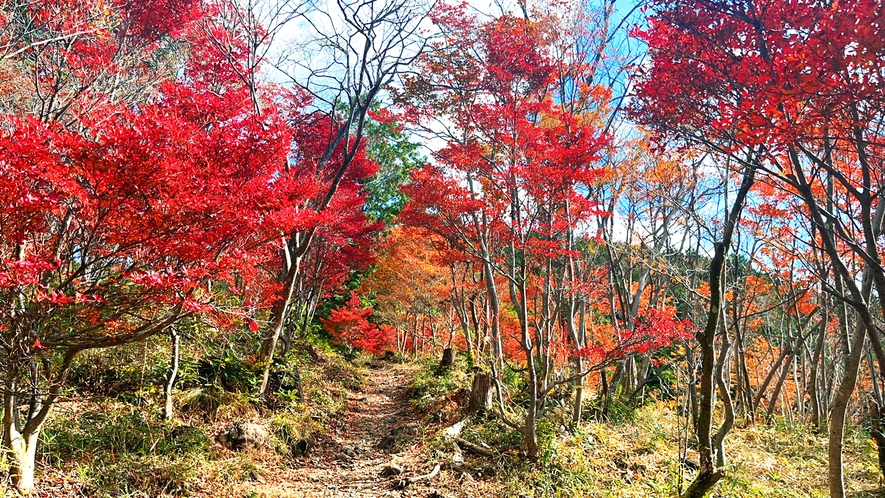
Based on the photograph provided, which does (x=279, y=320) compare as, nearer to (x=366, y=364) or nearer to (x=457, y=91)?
(x=457, y=91)

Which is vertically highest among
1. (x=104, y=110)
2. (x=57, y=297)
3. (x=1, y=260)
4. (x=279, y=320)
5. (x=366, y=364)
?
(x=104, y=110)

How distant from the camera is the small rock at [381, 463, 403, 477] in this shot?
6098mm

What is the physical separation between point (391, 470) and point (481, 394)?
2508 mm

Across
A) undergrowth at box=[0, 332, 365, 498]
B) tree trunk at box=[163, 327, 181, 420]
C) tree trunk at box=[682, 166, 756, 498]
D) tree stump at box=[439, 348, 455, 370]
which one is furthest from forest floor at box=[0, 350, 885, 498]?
tree stump at box=[439, 348, 455, 370]

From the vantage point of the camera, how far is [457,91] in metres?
7.76

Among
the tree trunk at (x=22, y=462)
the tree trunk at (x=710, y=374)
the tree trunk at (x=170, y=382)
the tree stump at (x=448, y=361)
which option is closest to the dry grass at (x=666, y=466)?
the tree trunk at (x=710, y=374)

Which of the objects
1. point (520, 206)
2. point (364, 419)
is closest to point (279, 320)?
point (364, 419)

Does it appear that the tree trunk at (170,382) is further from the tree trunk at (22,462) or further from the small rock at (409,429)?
the small rock at (409,429)

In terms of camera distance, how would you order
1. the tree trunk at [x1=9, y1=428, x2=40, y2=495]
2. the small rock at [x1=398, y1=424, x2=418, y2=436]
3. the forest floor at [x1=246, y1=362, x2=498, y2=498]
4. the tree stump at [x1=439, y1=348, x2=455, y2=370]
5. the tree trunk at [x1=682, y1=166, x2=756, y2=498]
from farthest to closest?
the tree stump at [x1=439, y1=348, x2=455, y2=370] → the small rock at [x1=398, y1=424, x2=418, y2=436] → the forest floor at [x1=246, y1=362, x2=498, y2=498] → the tree trunk at [x1=682, y1=166, x2=756, y2=498] → the tree trunk at [x1=9, y1=428, x2=40, y2=495]

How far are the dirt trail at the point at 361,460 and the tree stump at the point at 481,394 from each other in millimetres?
1033

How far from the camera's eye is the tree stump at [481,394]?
26.8 ft

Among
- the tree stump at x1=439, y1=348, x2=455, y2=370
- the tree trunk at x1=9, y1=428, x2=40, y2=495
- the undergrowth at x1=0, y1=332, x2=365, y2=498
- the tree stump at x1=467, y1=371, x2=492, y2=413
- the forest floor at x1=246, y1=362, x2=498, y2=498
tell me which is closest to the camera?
the tree trunk at x1=9, y1=428, x2=40, y2=495

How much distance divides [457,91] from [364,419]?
21.6 ft

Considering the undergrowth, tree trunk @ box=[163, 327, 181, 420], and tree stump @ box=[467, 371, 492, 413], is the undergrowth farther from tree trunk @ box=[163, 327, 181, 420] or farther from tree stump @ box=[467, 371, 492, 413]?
tree stump @ box=[467, 371, 492, 413]
